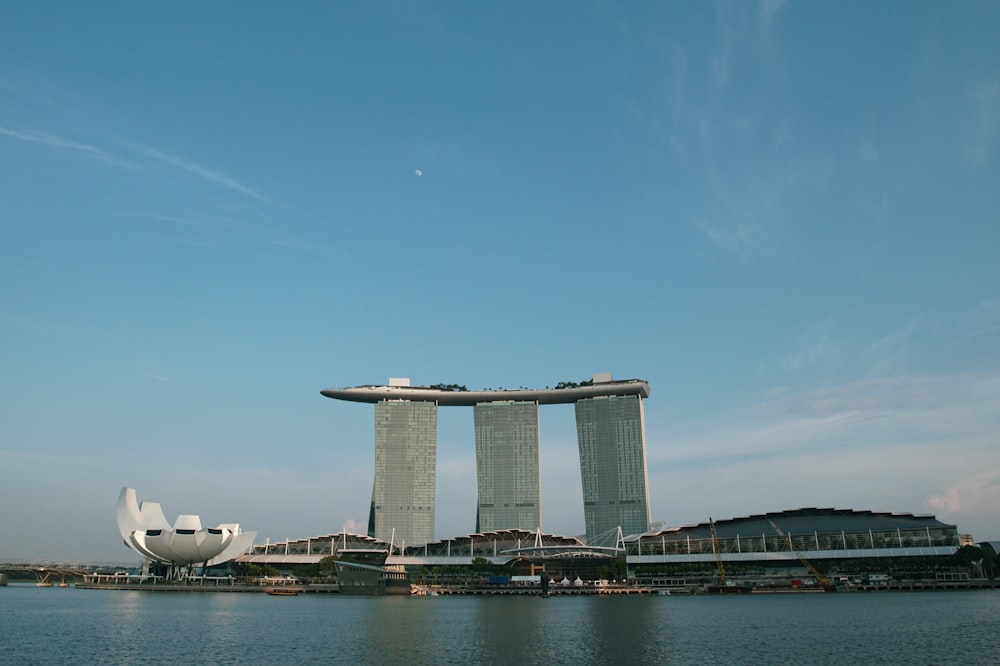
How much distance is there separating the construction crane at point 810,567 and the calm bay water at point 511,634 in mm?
30420

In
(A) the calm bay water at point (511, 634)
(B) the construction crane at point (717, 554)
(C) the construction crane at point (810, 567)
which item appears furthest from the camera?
(B) the construction crane at point (717, 554)

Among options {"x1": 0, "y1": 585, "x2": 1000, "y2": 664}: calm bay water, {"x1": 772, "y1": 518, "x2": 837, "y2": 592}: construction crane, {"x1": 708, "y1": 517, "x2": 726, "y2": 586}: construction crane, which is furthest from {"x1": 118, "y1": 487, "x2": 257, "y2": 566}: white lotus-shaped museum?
{"x1": 772, "y1": 518, "x2": 837, "y2": 592}: construction crane

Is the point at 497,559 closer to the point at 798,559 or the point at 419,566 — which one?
the point at 419,566

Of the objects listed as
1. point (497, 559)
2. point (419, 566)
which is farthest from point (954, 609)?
point (419, 566)

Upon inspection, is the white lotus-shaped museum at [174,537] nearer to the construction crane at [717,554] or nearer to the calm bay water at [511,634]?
the calm bay water at [511,634]

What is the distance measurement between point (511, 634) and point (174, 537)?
10654 centimetres

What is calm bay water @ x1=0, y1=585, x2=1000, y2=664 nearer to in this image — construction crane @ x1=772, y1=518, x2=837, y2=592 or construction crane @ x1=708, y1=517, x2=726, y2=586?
construction crane @ x1=772, y1=518, x2=837, y2=592

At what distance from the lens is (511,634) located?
200 feet

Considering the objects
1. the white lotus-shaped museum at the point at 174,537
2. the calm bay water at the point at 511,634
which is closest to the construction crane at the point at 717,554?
the calm bay water at the point at 511,634

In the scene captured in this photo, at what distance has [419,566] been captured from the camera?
17075 centimetres

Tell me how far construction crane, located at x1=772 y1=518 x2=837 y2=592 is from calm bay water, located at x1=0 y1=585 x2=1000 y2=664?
30.4m

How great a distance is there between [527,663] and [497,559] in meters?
121

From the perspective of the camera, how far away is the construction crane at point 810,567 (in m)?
122

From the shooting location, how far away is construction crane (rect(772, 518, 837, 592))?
400 feet
